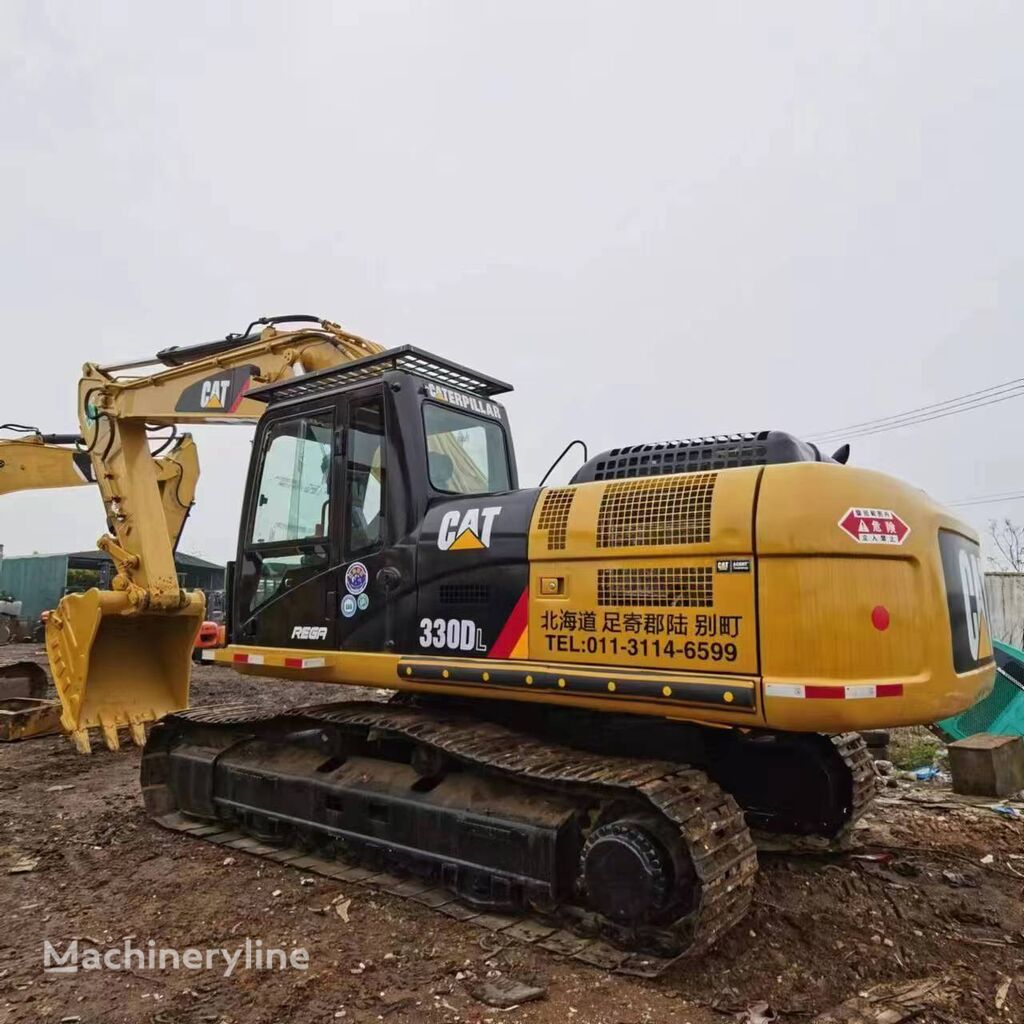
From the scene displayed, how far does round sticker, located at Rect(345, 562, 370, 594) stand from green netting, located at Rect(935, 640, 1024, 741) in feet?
19.6

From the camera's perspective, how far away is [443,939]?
13.5ft

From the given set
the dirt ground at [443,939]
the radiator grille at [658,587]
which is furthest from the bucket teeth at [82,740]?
the radiator grille at [658,587]

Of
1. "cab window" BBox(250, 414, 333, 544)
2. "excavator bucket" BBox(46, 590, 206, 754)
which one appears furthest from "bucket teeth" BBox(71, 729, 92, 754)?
"cab window" BBox(250, 414, 333, 544)

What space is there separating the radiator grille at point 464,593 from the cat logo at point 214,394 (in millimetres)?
3304

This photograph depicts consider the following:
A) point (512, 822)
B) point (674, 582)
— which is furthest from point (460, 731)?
point (674, 582)

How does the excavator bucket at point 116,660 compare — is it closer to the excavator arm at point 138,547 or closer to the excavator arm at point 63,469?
the excavator arm at point 138,547

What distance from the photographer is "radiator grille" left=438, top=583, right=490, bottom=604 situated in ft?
15.3

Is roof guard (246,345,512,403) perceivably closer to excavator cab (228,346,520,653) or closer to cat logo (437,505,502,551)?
excavator cab (228,346,520,653)

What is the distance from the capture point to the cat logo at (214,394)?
7.05 metres

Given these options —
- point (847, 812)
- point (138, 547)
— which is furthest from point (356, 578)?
point (138, 547)

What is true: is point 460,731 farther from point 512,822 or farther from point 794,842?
point 794,842

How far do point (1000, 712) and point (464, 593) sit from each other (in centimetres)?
636

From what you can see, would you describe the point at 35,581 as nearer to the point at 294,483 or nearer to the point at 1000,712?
the point at 294,483

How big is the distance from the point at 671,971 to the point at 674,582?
66.5 inches
